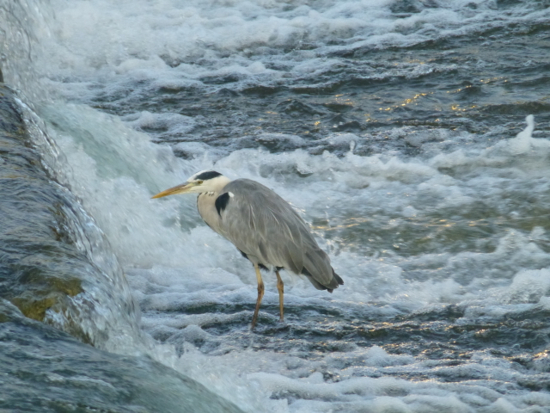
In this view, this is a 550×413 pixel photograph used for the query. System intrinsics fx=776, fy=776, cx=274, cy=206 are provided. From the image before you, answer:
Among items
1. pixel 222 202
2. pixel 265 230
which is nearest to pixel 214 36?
pixel 222 202

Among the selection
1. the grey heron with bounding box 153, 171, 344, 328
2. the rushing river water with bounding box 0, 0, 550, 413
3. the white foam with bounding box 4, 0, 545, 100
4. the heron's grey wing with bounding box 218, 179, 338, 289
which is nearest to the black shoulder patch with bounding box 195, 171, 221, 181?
the grey heron with bounding box 153, 171, 344, 328

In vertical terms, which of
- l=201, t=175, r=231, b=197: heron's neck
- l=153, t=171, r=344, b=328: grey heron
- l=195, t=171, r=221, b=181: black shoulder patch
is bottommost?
l=153, t=171, r=344, b=328: grey heron

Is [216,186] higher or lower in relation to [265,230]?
higher

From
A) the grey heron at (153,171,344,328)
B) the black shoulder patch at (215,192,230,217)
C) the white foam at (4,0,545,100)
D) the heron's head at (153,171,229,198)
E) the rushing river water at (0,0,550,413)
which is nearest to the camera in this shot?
the rushing river water at (0,0,550,413)

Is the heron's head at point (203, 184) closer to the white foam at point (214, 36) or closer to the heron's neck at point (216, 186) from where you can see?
the heron's neck at point (216, 186)

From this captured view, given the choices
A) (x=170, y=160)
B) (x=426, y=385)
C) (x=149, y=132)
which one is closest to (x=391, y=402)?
(x=426, y=385)

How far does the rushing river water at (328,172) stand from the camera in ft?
13.3

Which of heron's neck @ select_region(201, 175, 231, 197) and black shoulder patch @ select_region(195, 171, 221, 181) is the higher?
black shoulder patch @ select_region(195, 171, 221, 181)

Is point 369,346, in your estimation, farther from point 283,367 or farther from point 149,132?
point 149,132

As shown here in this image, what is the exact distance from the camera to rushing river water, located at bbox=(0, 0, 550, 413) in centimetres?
404

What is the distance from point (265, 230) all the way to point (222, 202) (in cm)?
40

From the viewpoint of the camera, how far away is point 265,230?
4.75m

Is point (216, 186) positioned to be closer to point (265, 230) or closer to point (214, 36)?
point (265, 230)

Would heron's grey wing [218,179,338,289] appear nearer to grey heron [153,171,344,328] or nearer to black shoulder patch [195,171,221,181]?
grey heron [153,171,344,328]
